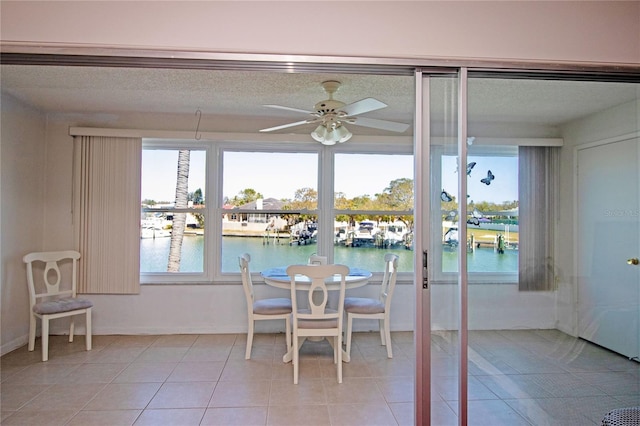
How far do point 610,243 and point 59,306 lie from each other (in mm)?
4337

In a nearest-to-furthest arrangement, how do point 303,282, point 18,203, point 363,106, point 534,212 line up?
point 534,212
point 363,106
point 303,282
point 18,203

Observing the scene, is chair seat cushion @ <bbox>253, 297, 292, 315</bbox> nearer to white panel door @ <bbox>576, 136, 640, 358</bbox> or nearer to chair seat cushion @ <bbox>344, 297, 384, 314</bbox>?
chair seat cushion @ <bbox>344, 297, 384, 314</bbox>

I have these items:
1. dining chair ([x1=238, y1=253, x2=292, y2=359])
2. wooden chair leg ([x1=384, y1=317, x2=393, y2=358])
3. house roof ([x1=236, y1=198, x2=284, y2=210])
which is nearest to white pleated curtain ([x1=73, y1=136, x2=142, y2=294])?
house roof ([x1=236, y1=198, x2=284, y2=210])

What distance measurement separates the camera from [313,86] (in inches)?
124

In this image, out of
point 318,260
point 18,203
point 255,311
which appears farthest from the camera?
point 318,260

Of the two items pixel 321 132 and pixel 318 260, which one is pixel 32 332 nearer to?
pixel 318 260

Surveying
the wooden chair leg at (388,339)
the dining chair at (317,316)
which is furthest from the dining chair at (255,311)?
the wooden chair leg at (388,339)

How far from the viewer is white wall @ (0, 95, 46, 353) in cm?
333

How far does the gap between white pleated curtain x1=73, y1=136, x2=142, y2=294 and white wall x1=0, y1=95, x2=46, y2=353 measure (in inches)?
13.5

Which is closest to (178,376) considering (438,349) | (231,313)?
(231,313)

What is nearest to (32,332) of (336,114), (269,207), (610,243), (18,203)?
(18,203)

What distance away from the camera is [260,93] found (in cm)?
334

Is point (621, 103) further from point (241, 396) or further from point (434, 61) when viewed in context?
point (241, 396)

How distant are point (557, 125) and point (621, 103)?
338 millimetres
